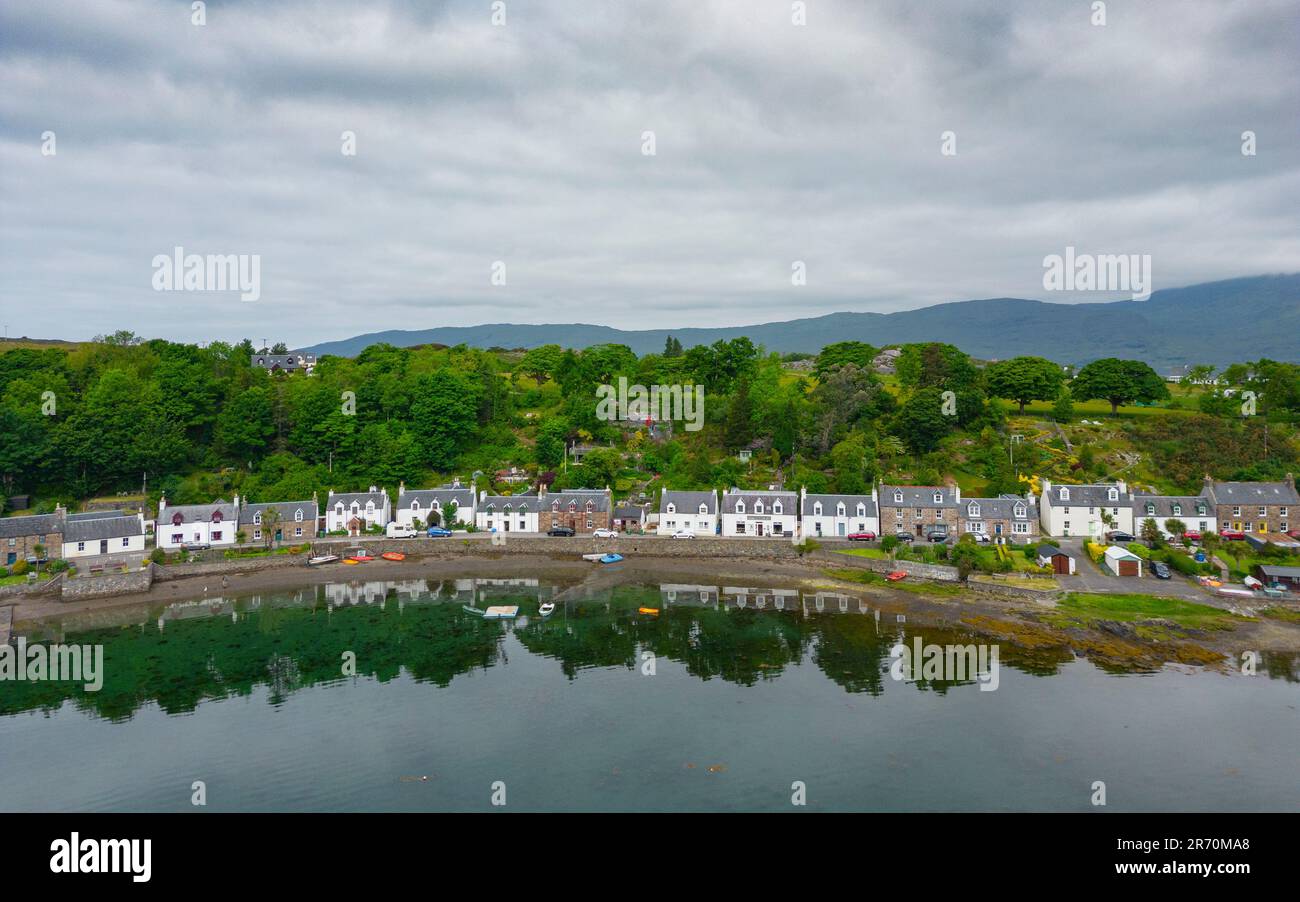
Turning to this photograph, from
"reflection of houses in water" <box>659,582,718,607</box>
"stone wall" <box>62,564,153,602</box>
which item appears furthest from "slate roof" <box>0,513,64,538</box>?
"reflection of houses in water" <box>659,582,718,607</box>

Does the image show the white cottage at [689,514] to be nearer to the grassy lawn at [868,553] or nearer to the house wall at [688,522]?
the house wall at [688,522]

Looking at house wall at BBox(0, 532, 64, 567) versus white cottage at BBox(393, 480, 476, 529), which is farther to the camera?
white cottage at BBox(393, 480, 476, 529)

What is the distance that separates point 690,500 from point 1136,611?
90.0 ft

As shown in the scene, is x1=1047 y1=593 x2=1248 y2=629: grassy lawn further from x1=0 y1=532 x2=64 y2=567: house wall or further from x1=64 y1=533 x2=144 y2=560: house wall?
x1=0 y1=532 x2=64 y2=567: house wall

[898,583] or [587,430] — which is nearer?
[898,583]

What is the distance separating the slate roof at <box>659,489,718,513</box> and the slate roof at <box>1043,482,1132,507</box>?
22705mm

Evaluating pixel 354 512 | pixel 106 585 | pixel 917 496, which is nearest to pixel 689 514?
pixel 917 496

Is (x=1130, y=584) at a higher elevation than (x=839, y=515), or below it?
below

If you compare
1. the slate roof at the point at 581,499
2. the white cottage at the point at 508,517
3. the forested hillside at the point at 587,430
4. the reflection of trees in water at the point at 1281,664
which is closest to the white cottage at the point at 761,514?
the forested hillside at the point at 587,430

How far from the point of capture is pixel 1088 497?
47.3 metres

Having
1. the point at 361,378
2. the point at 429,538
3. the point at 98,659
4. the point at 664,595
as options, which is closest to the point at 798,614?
the point at 664,595

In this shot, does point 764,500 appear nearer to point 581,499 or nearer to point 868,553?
point 868,553

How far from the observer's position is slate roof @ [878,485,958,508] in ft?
160

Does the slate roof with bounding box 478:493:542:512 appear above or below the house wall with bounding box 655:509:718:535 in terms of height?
above
